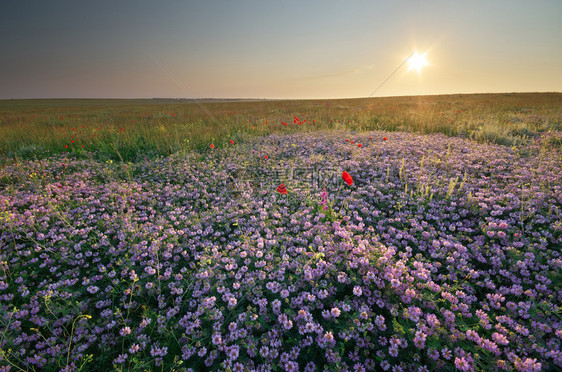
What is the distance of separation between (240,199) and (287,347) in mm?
2876

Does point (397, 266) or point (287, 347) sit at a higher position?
point (397, 266)

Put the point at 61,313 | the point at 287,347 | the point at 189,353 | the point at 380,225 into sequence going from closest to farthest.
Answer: the point at 189,353 → the point at 287,347 → the point at 61,313 → the point at 380,225

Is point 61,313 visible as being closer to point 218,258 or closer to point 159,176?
point 218,258

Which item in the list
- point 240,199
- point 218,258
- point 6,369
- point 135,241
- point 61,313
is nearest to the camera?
point 6,369

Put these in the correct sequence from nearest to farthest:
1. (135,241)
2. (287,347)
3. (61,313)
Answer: (287,347), (61,313), (135,241)

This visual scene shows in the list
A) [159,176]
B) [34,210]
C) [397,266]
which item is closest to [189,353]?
[397,266]

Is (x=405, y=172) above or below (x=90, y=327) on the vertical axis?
above

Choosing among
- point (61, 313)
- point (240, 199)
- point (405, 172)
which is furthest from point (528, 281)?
point (61, 313)

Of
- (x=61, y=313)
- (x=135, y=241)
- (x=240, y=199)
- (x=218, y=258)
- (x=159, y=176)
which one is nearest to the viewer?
(x=61, y=313)

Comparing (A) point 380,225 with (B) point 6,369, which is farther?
(A) point 380,225

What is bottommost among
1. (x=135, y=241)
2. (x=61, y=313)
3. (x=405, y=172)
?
(x=61, y=313)

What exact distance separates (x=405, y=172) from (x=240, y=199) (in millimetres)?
3754

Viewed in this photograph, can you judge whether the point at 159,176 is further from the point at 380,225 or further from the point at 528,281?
the point at 528,281

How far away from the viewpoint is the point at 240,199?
184 inches
